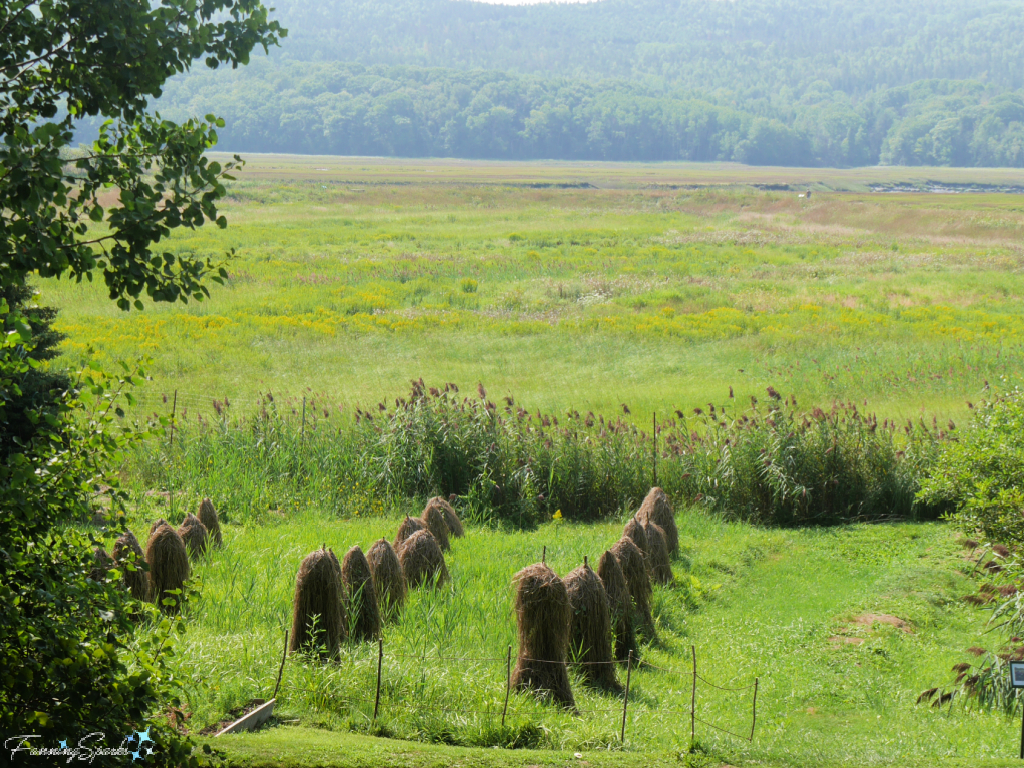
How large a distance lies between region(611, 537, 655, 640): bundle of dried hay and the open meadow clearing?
402mm

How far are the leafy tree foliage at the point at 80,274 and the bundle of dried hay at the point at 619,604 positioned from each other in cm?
491

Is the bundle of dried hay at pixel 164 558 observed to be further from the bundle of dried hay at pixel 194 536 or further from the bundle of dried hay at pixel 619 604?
the bundle of dried hay at pixel 619 604

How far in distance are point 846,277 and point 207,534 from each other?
105ft

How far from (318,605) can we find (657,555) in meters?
4.39

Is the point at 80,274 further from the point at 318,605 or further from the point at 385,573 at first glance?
the point at 385,573

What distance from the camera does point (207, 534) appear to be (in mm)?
9578

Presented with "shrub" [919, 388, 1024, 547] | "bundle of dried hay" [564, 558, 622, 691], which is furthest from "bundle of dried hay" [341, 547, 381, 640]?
"shrub" [919, 388, 1024, 547]

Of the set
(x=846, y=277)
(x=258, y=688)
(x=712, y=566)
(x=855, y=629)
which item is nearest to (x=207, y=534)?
(x=258, y=688)

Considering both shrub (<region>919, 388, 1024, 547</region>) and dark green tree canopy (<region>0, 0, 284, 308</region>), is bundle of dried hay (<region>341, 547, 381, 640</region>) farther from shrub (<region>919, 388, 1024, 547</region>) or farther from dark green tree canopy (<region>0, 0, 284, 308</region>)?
shrub (<region>919, 388, 1024, 547</region>)

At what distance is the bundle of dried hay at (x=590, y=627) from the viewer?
7.38 meters

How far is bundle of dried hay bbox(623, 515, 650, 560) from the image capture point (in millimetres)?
9461

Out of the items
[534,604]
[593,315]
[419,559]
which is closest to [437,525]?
[419,559]

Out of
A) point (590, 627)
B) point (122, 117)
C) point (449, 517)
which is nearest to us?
point (122, 117)

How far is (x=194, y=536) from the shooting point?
9336 mm
